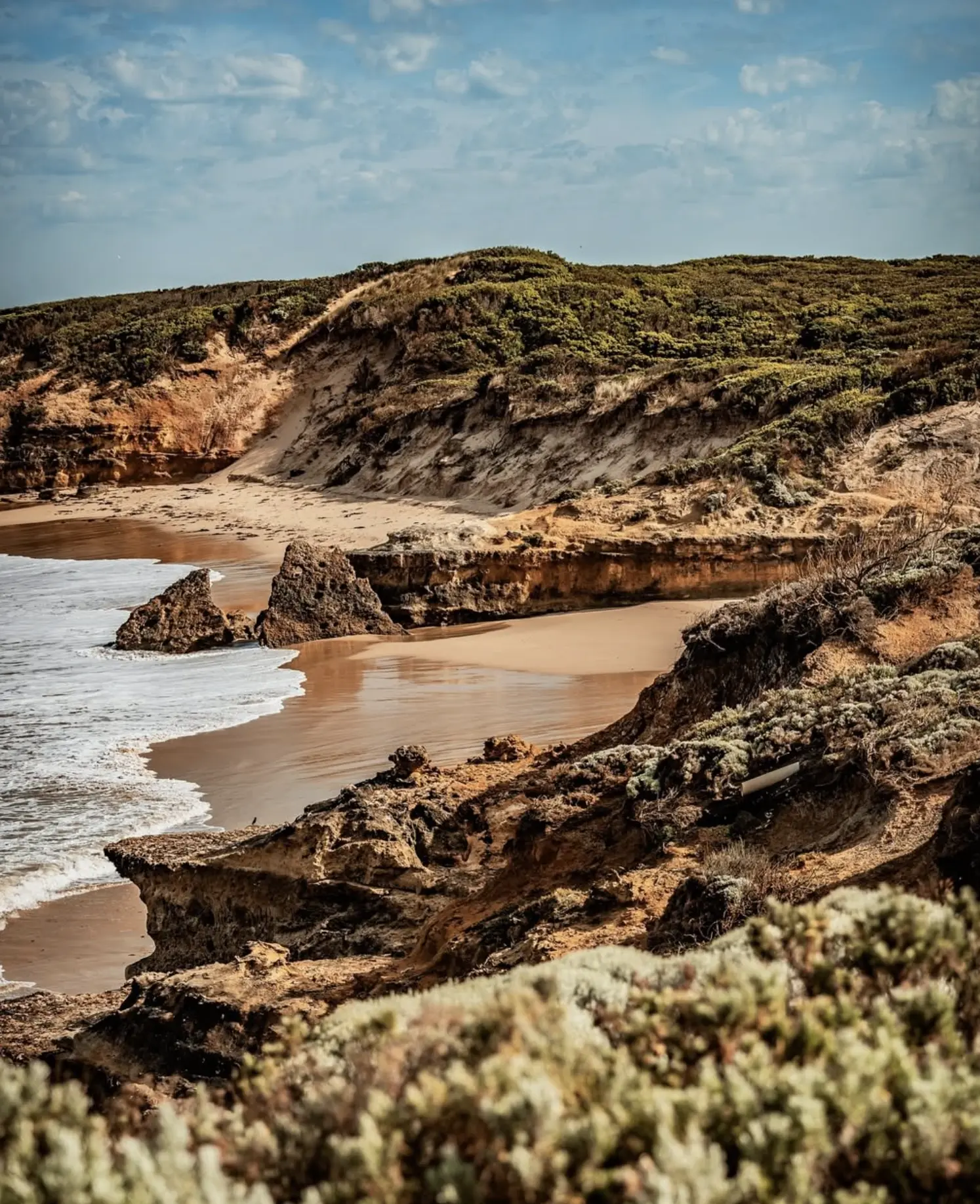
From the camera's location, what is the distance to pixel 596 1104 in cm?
294

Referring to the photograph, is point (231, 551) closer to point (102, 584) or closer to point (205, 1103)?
point (102, 584)

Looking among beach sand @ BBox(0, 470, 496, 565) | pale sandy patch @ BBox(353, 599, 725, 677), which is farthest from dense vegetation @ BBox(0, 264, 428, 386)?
pale sandy patch @ BBox(353, 599, 725, 677)

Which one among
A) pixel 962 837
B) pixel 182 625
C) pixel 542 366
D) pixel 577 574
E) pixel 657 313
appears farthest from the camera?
pixel 657 313

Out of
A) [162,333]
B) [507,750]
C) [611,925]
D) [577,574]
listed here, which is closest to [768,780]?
[611,925]

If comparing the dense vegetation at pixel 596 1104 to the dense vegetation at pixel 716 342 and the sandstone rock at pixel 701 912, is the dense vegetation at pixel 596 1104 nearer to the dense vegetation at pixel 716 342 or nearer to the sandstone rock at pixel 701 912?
the sandstone rock at pixel 701 912

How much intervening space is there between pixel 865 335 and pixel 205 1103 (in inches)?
1394

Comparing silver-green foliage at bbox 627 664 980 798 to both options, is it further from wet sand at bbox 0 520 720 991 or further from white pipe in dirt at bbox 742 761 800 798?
wet sand at bbox 0 520 720 991

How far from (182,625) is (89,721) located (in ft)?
14.8

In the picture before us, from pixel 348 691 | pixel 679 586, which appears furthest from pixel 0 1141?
pixel 679 586

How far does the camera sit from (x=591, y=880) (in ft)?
22.8

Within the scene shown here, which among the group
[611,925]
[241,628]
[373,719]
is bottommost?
[373,719]

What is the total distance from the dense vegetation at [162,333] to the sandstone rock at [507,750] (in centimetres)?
3859

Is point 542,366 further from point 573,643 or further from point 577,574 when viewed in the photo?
point 573,643

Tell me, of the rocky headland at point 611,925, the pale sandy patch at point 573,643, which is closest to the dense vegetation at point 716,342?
the rocky headland at point 611,925
